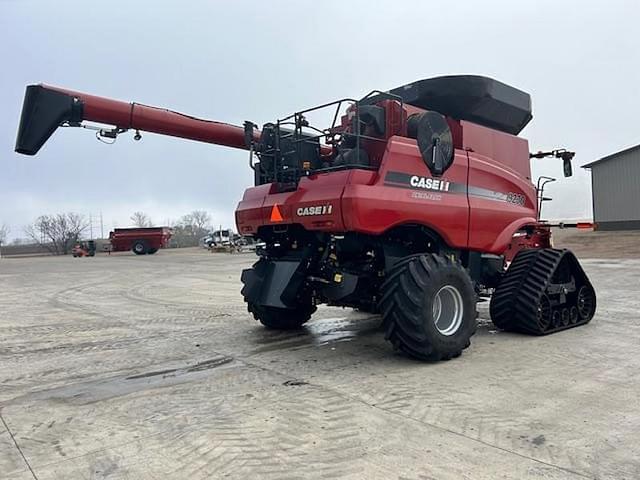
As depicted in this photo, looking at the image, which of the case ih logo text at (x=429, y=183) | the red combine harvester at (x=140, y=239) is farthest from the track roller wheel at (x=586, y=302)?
the red combine harvester at (x=140, y=239)

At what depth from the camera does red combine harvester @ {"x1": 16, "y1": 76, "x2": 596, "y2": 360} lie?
5.80m

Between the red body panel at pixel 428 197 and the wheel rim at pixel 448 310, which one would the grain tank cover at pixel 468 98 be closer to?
the red body panel at pixel 428 197

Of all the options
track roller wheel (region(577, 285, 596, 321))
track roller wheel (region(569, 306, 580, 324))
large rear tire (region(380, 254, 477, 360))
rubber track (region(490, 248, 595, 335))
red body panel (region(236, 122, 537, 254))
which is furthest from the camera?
track roller wheel (region(577, 285, 596, 321))

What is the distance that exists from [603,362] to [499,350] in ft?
3.65

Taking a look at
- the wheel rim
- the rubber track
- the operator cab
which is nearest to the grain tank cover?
the operator cab

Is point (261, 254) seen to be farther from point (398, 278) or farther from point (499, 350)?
point (499, 350)

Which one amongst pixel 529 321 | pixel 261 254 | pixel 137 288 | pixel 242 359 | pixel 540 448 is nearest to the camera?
pixel 540 448

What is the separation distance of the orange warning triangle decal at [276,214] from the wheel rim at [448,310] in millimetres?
2140

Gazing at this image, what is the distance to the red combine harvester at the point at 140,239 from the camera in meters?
41.1

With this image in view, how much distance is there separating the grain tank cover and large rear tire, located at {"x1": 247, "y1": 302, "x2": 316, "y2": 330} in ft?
11.0

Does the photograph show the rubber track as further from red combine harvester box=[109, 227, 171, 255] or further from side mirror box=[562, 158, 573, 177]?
red combine harvester box=[109, 227, 171, 255]

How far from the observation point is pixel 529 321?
6.99 meters

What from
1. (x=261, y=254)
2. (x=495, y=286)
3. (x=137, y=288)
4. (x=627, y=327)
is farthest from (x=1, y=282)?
(x=627, y=327)

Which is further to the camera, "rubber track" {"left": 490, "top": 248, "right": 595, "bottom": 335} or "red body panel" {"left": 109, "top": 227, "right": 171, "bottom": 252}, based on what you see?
"red body panel" {"left": 109, "top": 227, "right": 171, "bottom": 252}
